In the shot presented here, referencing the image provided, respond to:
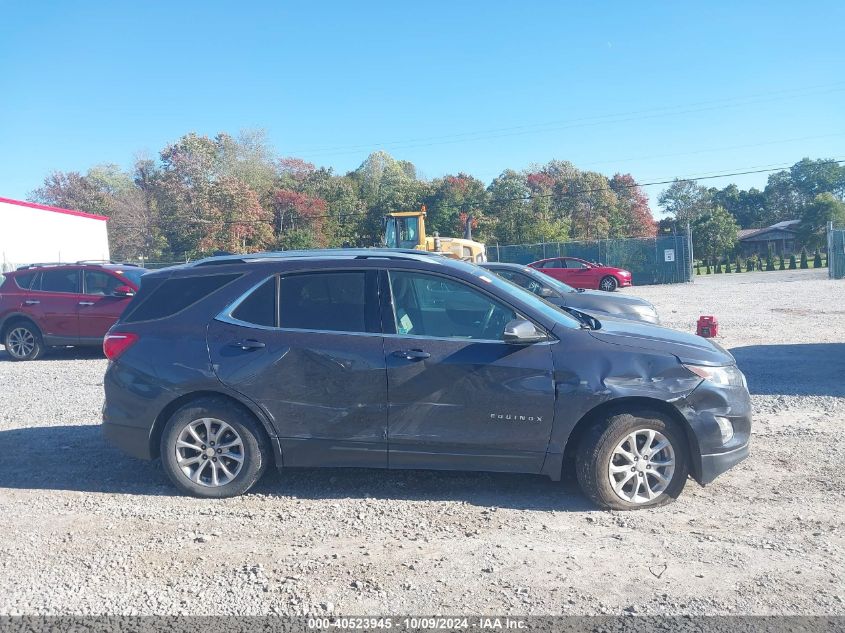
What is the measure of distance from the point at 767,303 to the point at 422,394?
60.9ft

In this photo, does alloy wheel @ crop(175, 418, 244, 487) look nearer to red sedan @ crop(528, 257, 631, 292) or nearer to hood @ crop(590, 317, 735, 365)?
hood @ crop(590, 317, 735, 365)

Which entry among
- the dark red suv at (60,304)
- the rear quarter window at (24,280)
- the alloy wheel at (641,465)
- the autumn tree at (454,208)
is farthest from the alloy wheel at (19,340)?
the autumn tree at (454,208)

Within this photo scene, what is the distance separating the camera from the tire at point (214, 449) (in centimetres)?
518

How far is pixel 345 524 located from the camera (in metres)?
4.75

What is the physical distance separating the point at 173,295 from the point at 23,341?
8.95 metres

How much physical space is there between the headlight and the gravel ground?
861 millimetres

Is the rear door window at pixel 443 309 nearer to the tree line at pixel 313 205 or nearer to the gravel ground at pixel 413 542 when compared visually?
the gravel ground at pixel 413 542

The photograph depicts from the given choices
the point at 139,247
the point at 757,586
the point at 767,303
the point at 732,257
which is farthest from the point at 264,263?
the point at 732,257

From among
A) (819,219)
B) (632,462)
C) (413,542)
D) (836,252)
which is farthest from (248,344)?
(819,219)

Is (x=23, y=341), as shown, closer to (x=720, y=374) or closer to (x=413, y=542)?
(x=413, y=542)

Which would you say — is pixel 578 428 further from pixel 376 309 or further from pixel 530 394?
pixel 376 309

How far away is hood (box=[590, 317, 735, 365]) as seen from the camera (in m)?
4.92

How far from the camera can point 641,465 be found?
16.0 feet

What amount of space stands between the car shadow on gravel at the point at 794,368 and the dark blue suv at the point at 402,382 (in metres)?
3.99
